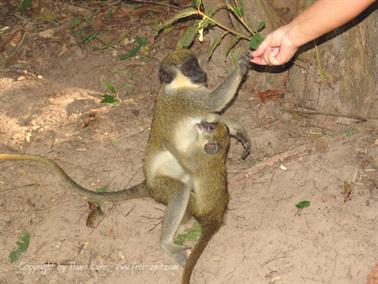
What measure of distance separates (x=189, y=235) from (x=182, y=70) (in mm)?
1278

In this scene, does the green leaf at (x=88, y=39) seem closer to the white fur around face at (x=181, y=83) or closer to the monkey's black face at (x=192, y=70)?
the white fur around face at (x=181, y=83)

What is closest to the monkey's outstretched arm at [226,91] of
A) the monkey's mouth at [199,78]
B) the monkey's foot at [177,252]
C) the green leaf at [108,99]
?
the monkey's mouth at [199,78]

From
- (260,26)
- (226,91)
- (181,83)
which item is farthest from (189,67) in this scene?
(260,26)

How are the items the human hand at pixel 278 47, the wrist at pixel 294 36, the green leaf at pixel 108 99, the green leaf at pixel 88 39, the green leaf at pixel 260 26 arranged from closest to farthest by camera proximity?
the wrist at pixel 294 36, the human hand at pixel 278 47, the green leaf at pixel 260 26, the green leaf at pixel 108 99, the green leaf at pixel 88 39

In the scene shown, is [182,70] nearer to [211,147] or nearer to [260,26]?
[211,147]

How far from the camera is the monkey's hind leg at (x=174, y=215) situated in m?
4.22

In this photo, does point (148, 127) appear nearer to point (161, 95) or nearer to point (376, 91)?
point (161, 95)

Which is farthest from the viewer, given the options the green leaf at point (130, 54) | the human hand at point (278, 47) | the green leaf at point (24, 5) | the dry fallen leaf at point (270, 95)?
the green leaf at point (24, 5)

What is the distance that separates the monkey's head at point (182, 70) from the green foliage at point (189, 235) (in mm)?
1131

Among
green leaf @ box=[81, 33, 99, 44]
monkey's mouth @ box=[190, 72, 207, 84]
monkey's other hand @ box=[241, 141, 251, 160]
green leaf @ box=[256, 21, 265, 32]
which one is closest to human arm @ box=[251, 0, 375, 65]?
monkey's mouth @ box=[190, 72, 207, 84]

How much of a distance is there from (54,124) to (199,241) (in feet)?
7.34

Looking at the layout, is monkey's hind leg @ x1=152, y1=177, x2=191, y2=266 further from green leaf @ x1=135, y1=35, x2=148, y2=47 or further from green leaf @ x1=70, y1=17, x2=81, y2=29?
green leaf @ x1=70, y1=17, x2=81, y2=29

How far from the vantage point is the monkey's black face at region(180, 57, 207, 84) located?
433 cm

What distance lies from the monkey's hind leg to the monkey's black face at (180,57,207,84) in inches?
31.7
